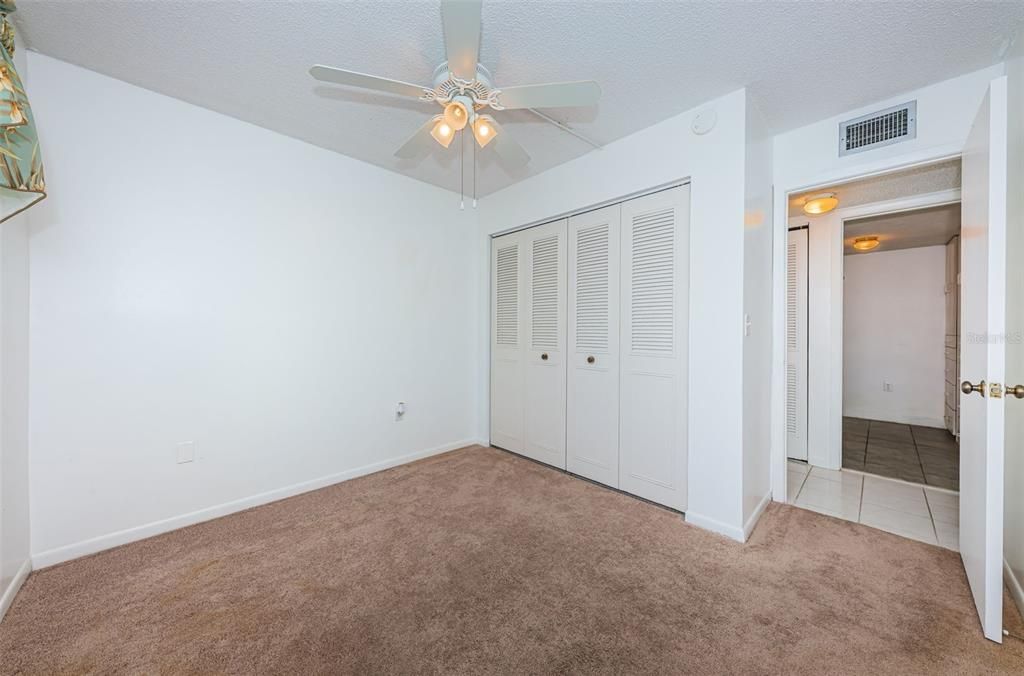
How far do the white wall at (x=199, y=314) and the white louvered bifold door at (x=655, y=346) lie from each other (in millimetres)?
1810

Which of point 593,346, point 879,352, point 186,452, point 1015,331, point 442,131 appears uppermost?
point 442,131

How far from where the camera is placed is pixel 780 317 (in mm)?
2648

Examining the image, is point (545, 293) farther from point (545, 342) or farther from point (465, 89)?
point (465, 89)

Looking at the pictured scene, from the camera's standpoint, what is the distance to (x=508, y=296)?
12.0ft

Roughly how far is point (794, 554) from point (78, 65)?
14.7ft

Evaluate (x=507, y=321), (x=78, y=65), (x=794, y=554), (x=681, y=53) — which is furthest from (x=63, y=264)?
(x=794, y=554)

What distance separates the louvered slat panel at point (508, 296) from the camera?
3.57 metres

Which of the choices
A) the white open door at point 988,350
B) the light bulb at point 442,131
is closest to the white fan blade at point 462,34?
the light bulb at point 442,131

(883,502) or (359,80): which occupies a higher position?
(359,80)

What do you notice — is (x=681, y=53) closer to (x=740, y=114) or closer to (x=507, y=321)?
(x=740, y=114)

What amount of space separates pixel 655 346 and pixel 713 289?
514mm

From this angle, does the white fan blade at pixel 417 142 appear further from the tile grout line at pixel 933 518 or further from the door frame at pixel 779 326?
the tile grout line at pixel 933 518

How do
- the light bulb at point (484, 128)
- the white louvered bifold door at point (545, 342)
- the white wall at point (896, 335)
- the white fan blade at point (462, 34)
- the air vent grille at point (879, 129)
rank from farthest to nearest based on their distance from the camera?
the white wall at point (896, 335), the white louvered bifold door at point (545, 342), the air vent grille at point (879, 129), the light bulb at point (484, 128), the white fan blade at point (462, 34)

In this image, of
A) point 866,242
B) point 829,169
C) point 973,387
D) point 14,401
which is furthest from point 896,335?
point 14,401
